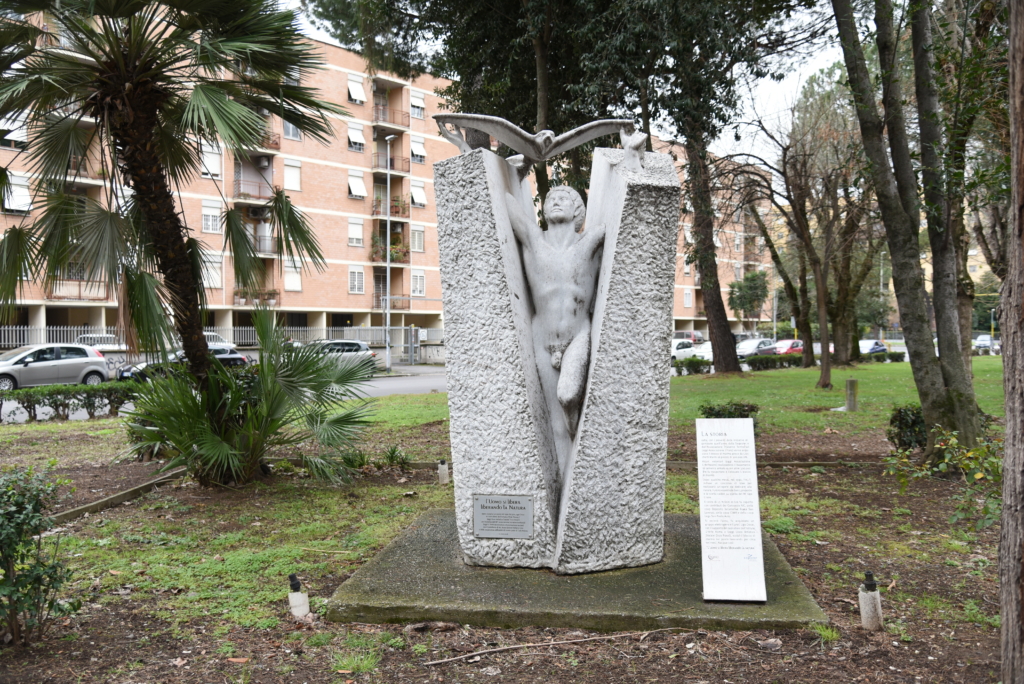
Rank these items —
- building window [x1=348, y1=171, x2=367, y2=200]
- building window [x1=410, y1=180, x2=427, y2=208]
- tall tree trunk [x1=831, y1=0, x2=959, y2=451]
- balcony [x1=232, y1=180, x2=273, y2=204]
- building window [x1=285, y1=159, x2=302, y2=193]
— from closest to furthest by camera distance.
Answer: tall tree trunk [x1=831, y1=0, x2=959, y2=451], balcony [x1=232, y1=180, x2=273, y2=204], building window [x1=285, y1=159, x2=302, y2=193], building window [x1=348, y1=171, x2=367, y2=200], building window [x1=410, y1=180, x2=427, y2=208]

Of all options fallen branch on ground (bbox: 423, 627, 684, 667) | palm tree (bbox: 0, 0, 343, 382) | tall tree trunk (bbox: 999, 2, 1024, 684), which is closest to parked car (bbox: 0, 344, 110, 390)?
palm tree (bbox: 0, 0, 343, 382)

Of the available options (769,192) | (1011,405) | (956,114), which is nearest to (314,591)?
(1011,405)

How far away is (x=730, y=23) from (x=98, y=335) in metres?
28.1

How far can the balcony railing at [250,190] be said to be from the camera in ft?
109

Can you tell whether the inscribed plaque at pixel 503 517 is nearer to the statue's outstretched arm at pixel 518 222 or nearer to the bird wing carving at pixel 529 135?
the statue's outstretched arm at pixel 518 222

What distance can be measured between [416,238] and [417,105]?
7240 mm

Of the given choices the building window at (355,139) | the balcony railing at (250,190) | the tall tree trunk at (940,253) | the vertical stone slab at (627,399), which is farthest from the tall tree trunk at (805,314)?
the balcony railing at (250,190)

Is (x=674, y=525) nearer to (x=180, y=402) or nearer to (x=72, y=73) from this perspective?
(x=180, y=402)

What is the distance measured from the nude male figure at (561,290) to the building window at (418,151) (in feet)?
117

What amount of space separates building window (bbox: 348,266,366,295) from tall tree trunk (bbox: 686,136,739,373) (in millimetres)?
20735

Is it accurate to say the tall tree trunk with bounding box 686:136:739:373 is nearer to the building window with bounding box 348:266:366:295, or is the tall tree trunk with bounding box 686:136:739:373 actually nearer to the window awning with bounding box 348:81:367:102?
the building window with bounding box 348:266:366:295

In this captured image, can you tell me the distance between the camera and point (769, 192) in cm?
1733

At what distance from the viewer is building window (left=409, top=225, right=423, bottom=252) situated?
39.2 m

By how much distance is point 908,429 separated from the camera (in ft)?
26.7
